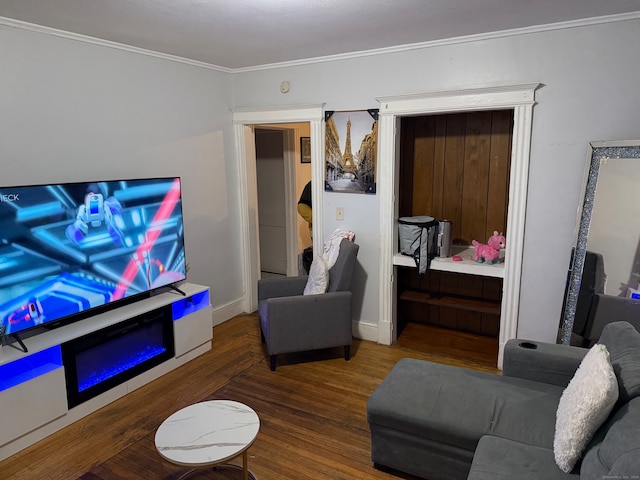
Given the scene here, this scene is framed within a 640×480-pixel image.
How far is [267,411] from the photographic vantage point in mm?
3004

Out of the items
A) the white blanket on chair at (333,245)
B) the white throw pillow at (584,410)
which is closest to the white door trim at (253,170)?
the white blanket on chair at (333,245)

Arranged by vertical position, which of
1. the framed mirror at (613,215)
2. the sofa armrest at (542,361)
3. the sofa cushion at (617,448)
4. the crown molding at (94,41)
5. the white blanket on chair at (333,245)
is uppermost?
the crown molding at (94,41)

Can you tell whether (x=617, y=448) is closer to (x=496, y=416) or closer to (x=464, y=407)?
(x=496, y=416)

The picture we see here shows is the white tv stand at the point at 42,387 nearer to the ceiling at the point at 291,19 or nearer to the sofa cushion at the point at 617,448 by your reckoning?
the ceiling at the point at 291,19

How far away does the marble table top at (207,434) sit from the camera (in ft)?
6.48

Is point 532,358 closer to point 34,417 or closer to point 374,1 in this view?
point 374,1

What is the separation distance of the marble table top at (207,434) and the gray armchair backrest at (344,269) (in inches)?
58.8

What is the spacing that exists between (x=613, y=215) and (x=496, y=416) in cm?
157

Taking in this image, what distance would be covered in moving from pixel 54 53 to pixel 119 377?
2239mm

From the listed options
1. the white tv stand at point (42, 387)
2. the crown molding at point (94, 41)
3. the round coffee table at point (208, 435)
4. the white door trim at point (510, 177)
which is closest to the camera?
the round coffee table at point (208, 435)

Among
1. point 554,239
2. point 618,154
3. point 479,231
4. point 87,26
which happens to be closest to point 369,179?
point 479,231

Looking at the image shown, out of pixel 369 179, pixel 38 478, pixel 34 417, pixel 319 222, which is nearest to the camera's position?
pixel 38 478

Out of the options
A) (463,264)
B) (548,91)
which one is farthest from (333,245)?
(548,91)

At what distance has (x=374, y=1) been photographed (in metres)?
2.45
